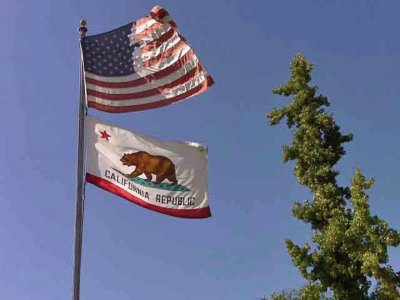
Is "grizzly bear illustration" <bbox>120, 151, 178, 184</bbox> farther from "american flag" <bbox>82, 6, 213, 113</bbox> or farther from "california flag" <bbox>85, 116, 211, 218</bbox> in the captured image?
"american flag" <bbox>82, 6, 213, 113</bbox>

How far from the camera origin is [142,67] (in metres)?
12.0

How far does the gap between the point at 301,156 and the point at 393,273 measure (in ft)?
14.6

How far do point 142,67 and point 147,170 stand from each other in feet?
7.66

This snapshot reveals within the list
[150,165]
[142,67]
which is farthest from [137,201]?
[142,67]

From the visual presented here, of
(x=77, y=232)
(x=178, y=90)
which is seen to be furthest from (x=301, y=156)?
(x=77, y=232)

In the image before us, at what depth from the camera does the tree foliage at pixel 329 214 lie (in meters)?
16.4

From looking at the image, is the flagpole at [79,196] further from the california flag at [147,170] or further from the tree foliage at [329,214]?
the tree foliage at [329,214]

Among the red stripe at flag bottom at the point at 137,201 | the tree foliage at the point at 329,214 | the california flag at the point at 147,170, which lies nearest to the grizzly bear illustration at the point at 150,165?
the california flag at the point at 147,170

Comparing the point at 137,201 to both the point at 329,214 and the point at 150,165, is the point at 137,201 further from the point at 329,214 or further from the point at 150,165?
the point at 329,214

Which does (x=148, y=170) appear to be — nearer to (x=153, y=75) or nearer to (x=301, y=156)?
(x=153, y=75)

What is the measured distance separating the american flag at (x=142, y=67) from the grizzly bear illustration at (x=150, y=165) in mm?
1028

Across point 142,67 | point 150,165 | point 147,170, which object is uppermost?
point 142,67

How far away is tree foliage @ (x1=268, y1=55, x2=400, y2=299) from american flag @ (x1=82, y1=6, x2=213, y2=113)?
7.13m

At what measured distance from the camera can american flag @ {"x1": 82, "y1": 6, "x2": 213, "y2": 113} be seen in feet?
37.5
